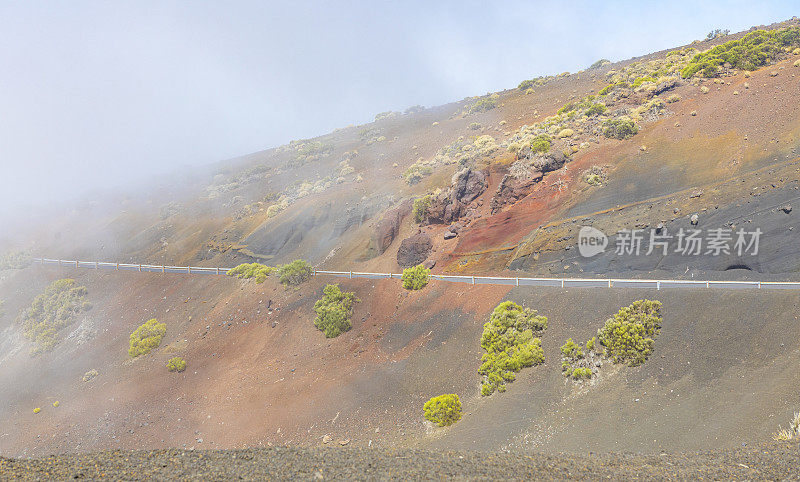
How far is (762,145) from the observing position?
2078 centimetres

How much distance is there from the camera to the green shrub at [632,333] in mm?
13133

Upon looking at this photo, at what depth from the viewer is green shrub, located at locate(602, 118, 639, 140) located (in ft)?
93.1

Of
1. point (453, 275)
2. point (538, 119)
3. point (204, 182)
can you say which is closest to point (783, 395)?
point (453, 275)

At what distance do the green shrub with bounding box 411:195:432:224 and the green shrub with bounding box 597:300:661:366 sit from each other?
1784 cm

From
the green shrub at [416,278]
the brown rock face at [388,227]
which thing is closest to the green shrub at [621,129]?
the brown rock face at [388,227]

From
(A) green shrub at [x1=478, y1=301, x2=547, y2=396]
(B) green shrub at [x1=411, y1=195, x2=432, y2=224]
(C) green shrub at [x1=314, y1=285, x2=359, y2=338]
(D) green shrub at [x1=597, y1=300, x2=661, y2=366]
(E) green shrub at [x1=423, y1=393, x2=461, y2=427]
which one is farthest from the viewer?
(B) green shrub at [x1=411, y1=195, x2=432, y2=224]

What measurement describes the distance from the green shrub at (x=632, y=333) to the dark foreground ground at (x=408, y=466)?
4.69m

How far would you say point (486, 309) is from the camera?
18734 mm

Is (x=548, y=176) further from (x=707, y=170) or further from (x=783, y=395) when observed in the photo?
(x=783, y=395)

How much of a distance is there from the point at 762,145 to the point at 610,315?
48.6 ft

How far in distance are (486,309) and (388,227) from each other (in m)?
14.4

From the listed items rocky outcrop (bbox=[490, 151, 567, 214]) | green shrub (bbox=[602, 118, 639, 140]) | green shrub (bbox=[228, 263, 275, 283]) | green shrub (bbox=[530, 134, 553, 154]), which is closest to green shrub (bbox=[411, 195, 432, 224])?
rocky outcrop (bbox=[490, 151, 567, 214])

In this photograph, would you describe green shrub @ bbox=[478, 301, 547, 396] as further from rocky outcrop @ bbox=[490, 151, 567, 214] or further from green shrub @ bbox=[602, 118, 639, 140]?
green shrub @ bbox=[602, 118, 639, 140]

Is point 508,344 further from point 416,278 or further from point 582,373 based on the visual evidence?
point 416,278
